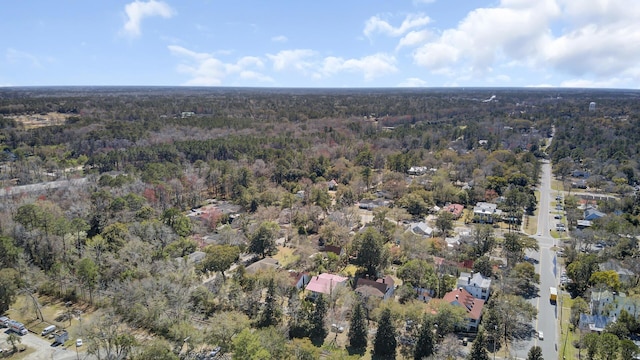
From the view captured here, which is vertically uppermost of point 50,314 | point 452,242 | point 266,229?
point 266,229

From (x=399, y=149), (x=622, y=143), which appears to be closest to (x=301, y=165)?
(x=399, y=149)

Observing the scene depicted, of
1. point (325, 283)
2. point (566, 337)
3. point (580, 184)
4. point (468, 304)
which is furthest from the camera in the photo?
point (580, 184)

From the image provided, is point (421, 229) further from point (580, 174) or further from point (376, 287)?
point (580, 174)

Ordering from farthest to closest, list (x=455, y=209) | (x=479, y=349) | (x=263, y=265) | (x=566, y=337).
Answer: (x=455, y=209), (x=263, y=265), (x=566, y=337), (x=479, y=349)

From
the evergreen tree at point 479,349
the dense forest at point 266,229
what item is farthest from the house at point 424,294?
the evergreen tree at point 479,349

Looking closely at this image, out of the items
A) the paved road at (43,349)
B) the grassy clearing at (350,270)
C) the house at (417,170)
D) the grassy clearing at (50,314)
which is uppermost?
the house at (417,170)

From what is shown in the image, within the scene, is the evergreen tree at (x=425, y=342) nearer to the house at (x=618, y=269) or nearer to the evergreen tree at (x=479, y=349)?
the evergreen tree at (x=479, y=349)

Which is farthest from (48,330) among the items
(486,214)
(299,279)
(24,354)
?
(486,214)
